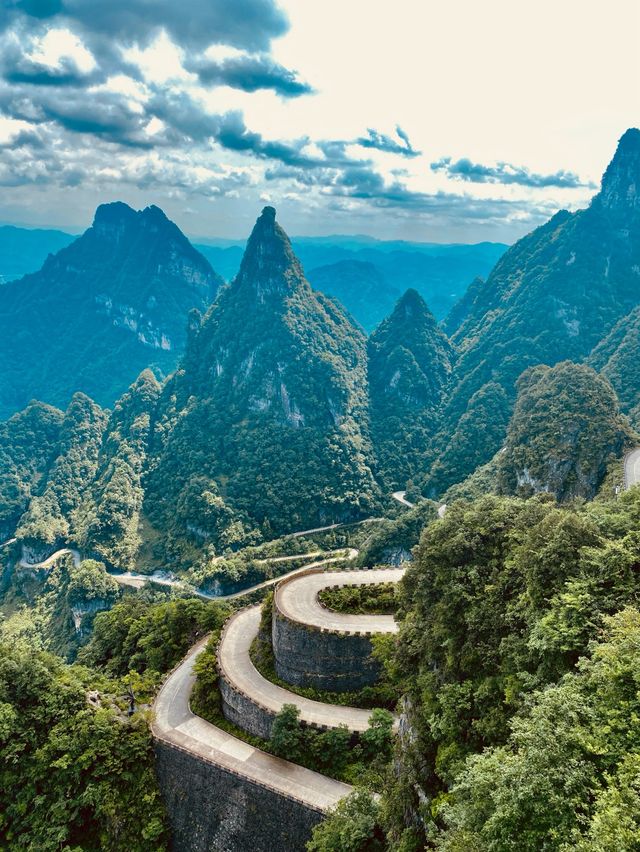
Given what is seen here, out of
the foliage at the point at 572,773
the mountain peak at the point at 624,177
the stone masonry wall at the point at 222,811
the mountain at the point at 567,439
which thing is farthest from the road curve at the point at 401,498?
the mountain peak at the point at 624,177

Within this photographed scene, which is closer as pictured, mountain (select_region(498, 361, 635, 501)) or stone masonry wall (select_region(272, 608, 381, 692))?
stone masonry wall (select_region(272, 608, 381, 692))

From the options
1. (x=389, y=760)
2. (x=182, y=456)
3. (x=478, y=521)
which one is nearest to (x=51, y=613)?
(x=182, y=456)

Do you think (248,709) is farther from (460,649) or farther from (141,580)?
(141,580)

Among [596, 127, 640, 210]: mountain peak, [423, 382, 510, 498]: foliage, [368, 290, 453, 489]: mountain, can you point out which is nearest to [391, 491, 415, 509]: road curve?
[368, 290, 453, 489]: mountain

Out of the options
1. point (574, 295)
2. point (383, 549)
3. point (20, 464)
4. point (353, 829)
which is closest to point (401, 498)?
point (383, 549)

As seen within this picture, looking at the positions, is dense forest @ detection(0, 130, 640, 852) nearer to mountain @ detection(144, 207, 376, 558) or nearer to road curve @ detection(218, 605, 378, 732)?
mountain @ detection(144, 207, 376, 558)

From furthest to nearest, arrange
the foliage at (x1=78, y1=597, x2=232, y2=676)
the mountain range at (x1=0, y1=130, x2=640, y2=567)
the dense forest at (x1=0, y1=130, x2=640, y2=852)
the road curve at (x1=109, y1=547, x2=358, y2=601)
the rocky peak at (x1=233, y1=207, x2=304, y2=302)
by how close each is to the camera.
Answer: the rocky peak at (x1=233, y1=207, x2=304, y2=302) < the mountain range at (x1=0, y1=130, x2=640, y2=567) < the road curve at (x1=109, y1=547, x2=358, y2=601) < the foliage at (x1=78, y1=597, x2=232, y2=676) < the dense forest at (x1=0, y1=130, x2=640, y2=852)
